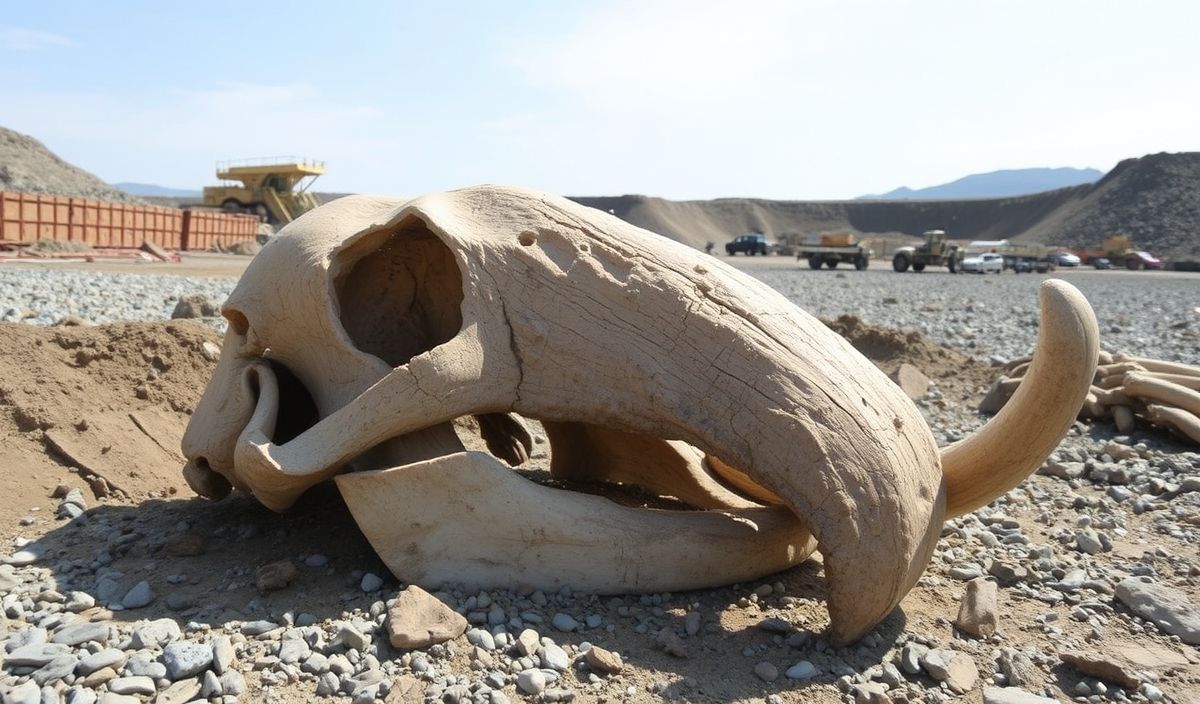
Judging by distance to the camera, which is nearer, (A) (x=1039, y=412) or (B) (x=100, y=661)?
(B) (x=100, y=661)

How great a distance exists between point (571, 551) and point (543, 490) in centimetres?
27

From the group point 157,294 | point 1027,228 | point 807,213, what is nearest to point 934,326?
point 157,294

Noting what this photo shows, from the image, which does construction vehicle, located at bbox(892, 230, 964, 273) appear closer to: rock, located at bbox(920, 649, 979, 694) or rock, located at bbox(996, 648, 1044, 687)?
rock, located at bbox(996, 648, 1044, 687)

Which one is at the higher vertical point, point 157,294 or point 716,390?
point 716,390

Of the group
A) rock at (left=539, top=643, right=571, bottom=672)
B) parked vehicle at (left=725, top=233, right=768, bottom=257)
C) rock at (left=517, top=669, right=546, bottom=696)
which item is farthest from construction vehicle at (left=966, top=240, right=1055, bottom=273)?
rock at (left=517, top=669, right=546, bottom=696)

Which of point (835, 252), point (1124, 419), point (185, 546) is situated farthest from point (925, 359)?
point (835, 252)

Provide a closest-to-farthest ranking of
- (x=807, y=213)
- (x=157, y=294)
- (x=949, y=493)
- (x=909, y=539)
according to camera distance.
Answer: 1. (x=909, y=539)
2. (x=949, y=493)
3. (x=157, y=294)
4. (x=807, y=213)

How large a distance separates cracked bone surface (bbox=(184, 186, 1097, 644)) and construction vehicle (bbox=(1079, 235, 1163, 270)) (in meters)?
47.3

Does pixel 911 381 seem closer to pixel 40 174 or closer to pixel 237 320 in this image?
pixel 237 320

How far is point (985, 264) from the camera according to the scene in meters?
39.6

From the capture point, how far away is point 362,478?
3736 mm

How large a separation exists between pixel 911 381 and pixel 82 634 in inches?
295

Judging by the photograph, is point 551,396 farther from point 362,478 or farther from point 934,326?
point 934,326

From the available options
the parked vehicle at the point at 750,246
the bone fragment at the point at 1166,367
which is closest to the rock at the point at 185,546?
the bone fragment at the point at 1166,367
